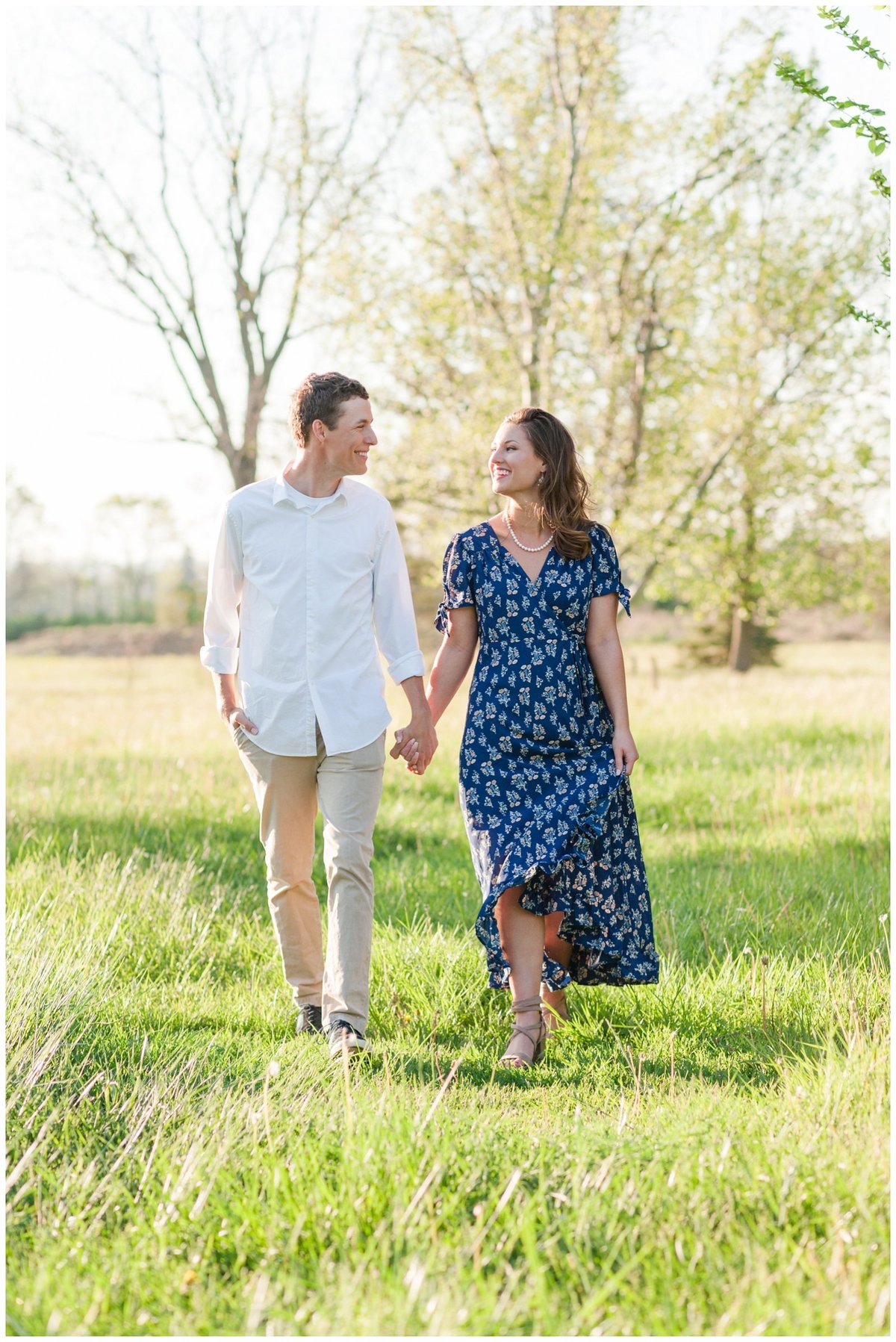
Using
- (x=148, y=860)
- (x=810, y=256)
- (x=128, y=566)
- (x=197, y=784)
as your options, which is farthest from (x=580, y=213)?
(x=128, y=566)

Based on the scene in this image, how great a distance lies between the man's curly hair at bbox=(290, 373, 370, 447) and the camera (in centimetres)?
416

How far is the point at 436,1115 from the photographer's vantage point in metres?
3.19

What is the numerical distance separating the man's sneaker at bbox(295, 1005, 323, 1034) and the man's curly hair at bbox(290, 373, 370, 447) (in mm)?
2038

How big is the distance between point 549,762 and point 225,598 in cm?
131

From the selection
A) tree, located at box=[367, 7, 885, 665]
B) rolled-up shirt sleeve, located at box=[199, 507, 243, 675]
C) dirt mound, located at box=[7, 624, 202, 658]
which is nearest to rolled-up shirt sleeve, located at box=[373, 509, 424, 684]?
rolled-up shirt sleeve, located at box=[199, 507, 243, 675]

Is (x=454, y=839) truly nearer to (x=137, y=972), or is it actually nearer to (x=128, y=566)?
(x=137, y=972)

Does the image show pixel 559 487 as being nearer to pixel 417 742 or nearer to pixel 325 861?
pixel 417 742

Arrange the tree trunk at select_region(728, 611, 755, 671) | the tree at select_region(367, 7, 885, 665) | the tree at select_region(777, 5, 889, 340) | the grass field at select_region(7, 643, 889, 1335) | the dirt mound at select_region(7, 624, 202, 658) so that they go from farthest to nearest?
the dirt mound at select_region(7, 624, 202, 658) < the tree trunk at select_region(728, 611, 755, 671) < the tree at select_region(367, 7, 885, 665) < the tree at select_region(777, 5, 889, 340) < the grass field at select_region(7, 643, 889, 1335)

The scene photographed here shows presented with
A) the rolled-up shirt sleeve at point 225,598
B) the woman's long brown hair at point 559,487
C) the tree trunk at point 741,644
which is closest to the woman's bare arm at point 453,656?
the woman's long brown hair at point 559,487

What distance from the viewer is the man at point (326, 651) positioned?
13.6 feet

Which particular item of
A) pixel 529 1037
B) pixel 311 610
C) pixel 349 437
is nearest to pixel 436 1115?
pixel 529 1037

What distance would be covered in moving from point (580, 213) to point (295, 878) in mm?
13477

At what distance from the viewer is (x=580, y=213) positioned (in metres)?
15.8

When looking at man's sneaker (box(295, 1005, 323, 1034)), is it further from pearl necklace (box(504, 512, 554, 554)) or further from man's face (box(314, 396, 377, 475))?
man's face (box(314, 396, 377, 475))
